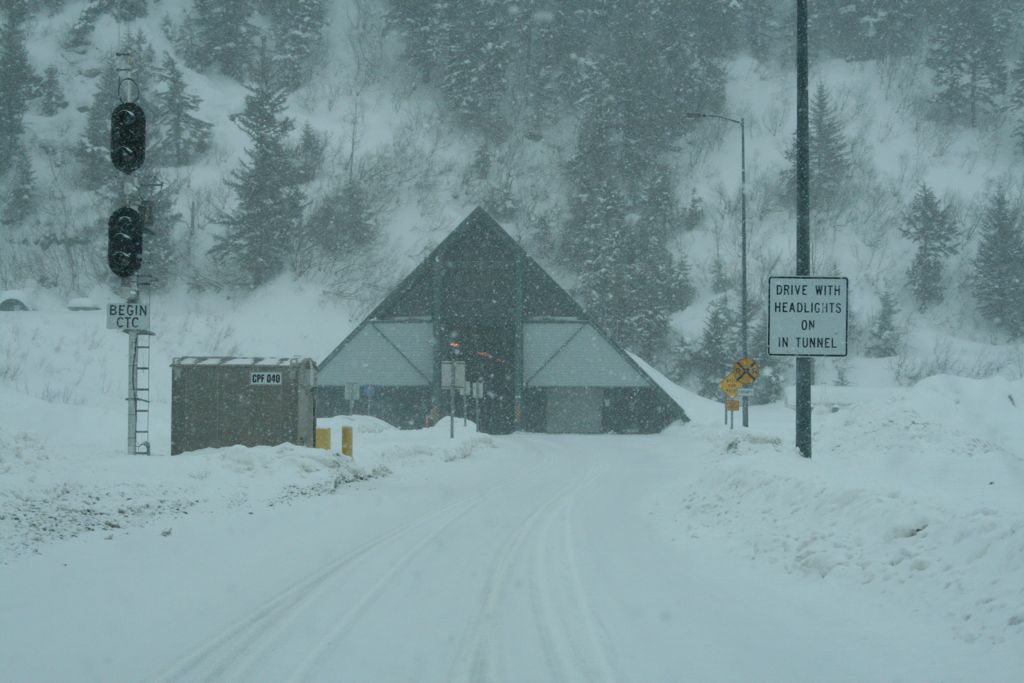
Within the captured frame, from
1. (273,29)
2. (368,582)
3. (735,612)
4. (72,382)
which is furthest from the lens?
(273,29)

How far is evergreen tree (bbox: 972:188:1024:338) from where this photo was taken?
64750mm

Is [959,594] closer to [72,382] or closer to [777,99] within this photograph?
[72,382]

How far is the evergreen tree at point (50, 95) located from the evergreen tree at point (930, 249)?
71995 mm

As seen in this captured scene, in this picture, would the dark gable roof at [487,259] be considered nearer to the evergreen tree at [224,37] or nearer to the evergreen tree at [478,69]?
the evergreen tree at [478,69]

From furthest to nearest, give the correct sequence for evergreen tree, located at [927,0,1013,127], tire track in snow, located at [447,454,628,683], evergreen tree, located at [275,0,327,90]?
evergreen tree, located at [275,0,327,90], evergreen tree, located at [927,0,1013,127], tire track in snow, located at [447,454,628,683]

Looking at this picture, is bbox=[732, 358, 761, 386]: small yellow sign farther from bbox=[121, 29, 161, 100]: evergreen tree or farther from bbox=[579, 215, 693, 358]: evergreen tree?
bbox=[121, 29, 161, 100]: evergreen tree

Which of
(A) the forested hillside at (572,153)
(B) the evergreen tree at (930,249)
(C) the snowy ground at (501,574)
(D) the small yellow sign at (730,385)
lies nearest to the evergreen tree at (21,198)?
(A) the forested hillside at (572,153)

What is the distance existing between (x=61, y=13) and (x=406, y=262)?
49.2m

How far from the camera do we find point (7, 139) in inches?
2921

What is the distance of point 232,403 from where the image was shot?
20.7 m

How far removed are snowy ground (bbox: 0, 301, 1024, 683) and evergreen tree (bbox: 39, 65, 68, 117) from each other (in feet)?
238

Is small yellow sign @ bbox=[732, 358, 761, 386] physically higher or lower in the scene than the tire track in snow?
higher

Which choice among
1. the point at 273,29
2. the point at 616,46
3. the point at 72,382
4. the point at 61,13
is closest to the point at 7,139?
the point at 61,13

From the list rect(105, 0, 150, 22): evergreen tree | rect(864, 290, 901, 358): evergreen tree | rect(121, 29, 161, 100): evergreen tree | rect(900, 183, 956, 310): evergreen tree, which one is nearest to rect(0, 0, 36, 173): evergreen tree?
rect(121, 29, 161, 100): evergreen tree
